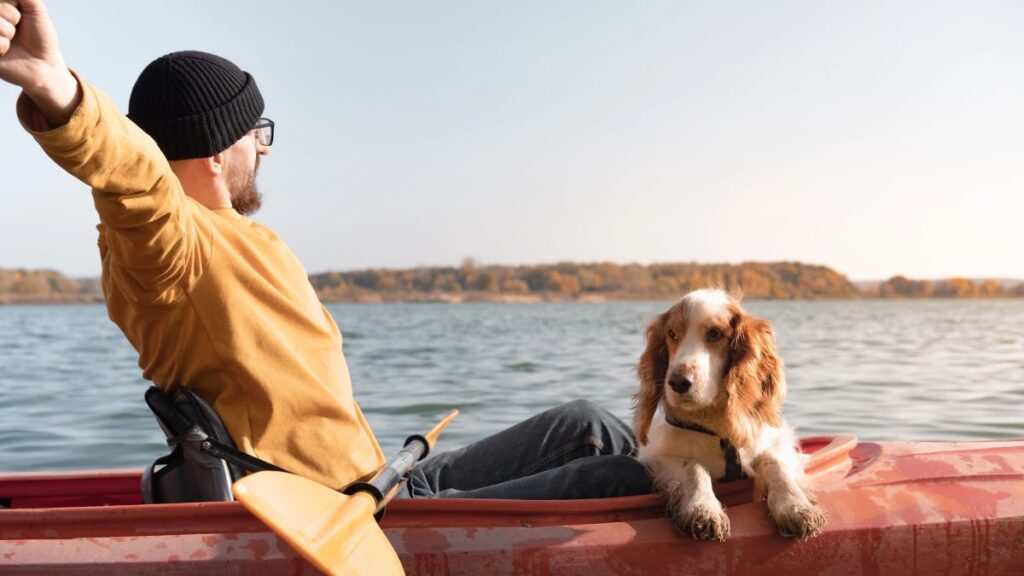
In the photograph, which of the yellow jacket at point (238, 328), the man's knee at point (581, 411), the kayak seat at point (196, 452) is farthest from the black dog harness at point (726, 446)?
the kayak seat at point (196, 452)

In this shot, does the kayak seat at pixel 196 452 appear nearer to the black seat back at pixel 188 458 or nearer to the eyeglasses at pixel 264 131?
the black seat back at pixel 188 458

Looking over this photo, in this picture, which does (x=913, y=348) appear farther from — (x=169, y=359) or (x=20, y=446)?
(x=169, y=359)

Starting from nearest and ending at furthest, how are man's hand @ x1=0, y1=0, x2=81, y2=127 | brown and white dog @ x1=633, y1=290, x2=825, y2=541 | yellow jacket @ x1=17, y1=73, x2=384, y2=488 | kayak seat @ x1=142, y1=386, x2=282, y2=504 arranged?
1. man's hand @ x1=0, y1=0, x2=81, y2=127
2. yellow jacket @ x1=17, y1=73, x2=384, y2=488
3. kayak seat @ x1=142, y1=386, x2=282, y2=504
4. brown and white dog @ x1=633, y1=290, x2=825, y2=541

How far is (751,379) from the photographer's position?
2.59 metres

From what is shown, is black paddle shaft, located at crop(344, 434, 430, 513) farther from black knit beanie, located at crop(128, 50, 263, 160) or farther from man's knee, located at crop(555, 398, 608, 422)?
black knit beanie, located at crop(128, 50, 263, 160)

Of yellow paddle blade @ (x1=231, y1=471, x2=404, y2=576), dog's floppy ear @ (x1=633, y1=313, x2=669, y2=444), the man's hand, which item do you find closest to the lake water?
dog's floppy ear @ (x1=633, y1=313, x2=669, y2=444)

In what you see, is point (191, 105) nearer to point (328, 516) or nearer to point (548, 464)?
point (328, 516)

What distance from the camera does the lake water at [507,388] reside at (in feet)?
23.6

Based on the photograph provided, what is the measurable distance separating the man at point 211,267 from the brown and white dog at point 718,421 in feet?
0.61

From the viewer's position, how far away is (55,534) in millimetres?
2500

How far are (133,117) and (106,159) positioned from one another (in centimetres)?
87

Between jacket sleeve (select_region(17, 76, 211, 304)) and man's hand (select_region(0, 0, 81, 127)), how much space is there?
0.04 meters

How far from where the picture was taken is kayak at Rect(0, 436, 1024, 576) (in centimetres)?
246

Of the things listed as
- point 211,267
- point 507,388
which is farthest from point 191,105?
point 507,388
